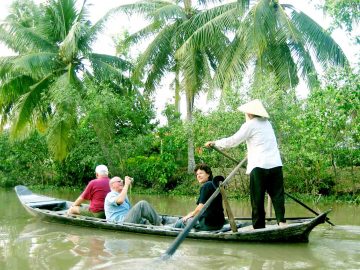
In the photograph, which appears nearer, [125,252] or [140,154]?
[125,252]

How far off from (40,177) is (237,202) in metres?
10.7

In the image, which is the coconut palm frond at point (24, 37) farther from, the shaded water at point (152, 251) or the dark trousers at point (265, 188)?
the dark trousers at point (265, 188)

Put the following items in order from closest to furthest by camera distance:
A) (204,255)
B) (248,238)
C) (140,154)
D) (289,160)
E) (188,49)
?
(204,255) → (248,238) → (289,160) → (188,49) → (140,154)

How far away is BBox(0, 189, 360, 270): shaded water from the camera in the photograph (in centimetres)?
545

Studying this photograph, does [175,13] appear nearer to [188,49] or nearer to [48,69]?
[188,49]

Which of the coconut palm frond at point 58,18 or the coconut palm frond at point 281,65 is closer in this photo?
the coconut palm frond at point 281,65

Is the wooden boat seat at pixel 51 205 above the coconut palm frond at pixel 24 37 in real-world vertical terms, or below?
below

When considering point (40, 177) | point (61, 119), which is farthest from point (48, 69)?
point (40, 177)

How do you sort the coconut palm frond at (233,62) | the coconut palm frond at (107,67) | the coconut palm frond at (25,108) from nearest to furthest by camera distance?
the coconut palm frond at (233,62) < the coconut palm frond at (25,108) < the coconut palm frond at (107,67)

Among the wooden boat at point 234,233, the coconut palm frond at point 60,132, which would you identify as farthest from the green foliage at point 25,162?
the wooden boat at point 234,233

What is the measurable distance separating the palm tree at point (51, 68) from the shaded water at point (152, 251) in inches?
290

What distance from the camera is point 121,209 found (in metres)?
7.74

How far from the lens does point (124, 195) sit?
7.27m

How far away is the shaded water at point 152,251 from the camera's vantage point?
5.45 metres
